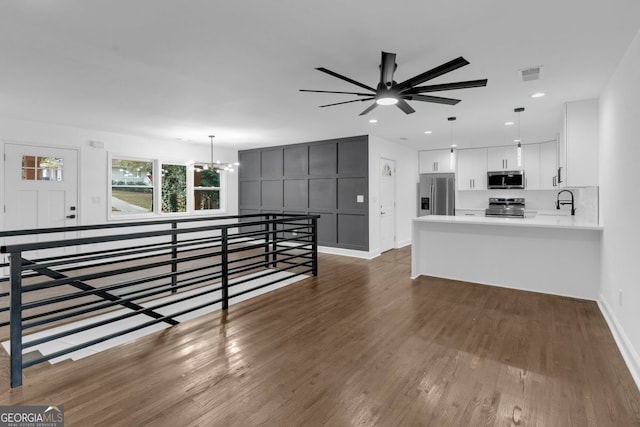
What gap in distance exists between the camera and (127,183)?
6.83m

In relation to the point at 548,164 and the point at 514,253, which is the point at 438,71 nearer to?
the point at 514,253

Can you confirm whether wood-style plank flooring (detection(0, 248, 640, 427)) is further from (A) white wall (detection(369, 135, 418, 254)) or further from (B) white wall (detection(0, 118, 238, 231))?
(B) white wall (detection(0, 118, 238, 231))

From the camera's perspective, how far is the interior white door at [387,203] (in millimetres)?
7161

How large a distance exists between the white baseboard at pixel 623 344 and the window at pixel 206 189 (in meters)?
7.64

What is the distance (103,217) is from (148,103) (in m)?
3.12

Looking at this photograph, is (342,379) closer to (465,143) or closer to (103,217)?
(103,217)

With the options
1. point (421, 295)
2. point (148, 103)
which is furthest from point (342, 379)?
point (148, 103)

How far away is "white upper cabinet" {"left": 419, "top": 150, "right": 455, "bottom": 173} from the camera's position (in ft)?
27.6

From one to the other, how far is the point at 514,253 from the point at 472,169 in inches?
164

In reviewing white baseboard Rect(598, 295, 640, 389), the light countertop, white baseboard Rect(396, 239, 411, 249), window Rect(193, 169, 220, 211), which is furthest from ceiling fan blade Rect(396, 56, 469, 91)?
window Rect(193, 169, 220, 211)

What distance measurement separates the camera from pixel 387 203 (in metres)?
7.43

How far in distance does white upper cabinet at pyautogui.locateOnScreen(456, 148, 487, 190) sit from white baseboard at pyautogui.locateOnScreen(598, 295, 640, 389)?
4.83m

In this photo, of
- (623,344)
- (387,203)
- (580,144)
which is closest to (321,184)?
(387,203)

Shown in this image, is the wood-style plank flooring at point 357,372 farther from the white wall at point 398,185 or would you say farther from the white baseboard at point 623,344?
the white wall at point 398,185
